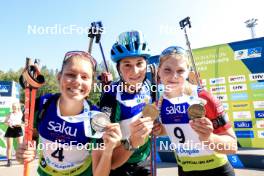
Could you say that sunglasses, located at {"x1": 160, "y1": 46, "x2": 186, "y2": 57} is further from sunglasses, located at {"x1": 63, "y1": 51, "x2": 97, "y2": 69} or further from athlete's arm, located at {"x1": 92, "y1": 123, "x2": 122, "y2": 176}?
athlete's arm, located at {"x1": 92, "y1": 123, "x2": 122, "y2": 176}

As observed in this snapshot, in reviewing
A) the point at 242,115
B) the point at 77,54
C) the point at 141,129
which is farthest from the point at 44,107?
the point at 242,115

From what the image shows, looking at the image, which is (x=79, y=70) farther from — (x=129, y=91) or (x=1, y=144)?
(x=1, y=144)

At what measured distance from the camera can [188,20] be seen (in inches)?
282

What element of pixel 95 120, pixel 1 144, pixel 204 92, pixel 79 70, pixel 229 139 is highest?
pixel 79 70

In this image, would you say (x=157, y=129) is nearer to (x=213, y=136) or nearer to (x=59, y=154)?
(x=213, y=136)

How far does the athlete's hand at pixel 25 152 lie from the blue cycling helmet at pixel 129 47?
4.60 feet

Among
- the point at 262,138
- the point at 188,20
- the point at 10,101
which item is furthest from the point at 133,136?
the point at 10,101

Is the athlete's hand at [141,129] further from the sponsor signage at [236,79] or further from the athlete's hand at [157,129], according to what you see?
the sponsor signage at [236,79]

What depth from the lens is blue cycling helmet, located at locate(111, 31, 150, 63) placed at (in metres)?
3.39

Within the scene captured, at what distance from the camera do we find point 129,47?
3.39 meters

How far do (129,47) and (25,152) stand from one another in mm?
1606

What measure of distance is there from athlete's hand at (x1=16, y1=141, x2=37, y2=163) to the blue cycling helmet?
140 centimetres

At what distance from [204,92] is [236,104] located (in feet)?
21.9


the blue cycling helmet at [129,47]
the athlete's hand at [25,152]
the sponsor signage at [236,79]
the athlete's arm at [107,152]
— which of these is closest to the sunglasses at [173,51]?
the blue cycling helmet at [129,47]
